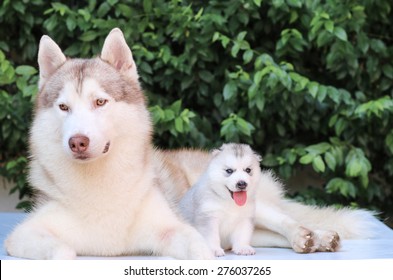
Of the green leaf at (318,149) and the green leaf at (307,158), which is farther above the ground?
the green leaf at (318,149)

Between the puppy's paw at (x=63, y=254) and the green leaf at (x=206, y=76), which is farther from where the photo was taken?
the green leaf at (x=206, y=76)

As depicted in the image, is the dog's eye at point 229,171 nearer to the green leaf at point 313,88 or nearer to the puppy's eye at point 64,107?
the puppy's eye at point 64,107

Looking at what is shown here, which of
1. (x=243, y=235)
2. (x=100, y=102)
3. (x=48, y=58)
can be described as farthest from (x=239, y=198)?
(x=48, y=58)

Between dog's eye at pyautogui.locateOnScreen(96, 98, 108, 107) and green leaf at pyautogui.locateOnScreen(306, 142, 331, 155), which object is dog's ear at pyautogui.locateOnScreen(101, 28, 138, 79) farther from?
green leaf at pyautogui.locateOnScreen(306, 142, 331, 155)

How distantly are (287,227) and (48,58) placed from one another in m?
1.09

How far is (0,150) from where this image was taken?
439cm

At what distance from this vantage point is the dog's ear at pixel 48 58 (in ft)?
8.18

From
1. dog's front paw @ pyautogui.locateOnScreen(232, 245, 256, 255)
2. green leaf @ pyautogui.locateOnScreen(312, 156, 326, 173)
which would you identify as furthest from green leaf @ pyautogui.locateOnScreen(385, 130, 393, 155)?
dog's front paw @ pyautogui.locateOnScreen(232, 245, 256, 255)

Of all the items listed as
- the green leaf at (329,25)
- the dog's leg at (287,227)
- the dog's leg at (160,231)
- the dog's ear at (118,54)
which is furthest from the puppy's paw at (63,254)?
the green leaf at (329,25)

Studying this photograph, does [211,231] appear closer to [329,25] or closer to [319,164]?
[319,164]

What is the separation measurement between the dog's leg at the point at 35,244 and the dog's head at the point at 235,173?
1.86 feet

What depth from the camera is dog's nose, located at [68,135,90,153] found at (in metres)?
2.16

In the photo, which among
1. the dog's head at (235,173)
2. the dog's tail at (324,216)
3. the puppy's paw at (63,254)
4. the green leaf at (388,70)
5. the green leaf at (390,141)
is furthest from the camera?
the green leaf at (388,70)
